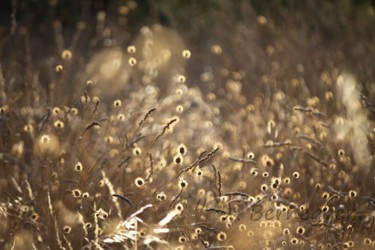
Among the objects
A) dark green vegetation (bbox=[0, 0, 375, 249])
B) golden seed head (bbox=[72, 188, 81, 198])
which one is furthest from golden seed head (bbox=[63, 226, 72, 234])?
golden seed head (bbox=[72, 188, 81, 198])

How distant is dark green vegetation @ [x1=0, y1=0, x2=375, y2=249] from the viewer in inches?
105

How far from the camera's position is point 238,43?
218 inches

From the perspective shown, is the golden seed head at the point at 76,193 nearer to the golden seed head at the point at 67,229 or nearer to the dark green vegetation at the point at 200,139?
the dark green vegetation at the point at 200,139

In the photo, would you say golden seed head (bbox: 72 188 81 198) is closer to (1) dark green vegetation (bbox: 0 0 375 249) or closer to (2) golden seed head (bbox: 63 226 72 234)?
(1) dark green vegetation (bbox: 0 0 375 249)

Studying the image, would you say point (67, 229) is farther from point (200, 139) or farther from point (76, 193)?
point (200, 139)

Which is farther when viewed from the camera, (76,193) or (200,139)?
(200,139)

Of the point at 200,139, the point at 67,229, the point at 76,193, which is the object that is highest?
the point at 76,193

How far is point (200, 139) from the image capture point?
4.21m

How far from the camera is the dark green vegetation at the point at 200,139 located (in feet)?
8.74

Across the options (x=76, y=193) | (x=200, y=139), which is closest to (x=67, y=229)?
(x=76, y=193)

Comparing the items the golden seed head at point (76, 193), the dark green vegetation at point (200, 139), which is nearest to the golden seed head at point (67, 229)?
the dark green vegetation at point (200, 139)

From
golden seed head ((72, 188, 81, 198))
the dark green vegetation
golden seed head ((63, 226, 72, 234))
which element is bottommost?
the dark green vegetation

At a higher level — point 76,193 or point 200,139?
point 76,193

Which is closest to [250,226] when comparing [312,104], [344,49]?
[312,104]
